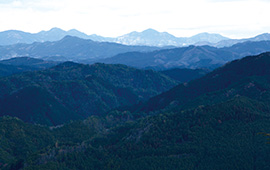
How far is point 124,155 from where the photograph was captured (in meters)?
142

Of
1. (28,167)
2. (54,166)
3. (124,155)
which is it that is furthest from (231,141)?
(28,167)

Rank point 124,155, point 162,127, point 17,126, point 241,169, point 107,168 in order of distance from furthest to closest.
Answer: point 17,126 → point 162,127 → point 124,155 → point 107,168 → point 241,169

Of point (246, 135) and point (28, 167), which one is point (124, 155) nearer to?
point (28, 167)

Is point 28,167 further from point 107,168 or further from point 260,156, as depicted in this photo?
point 260,156

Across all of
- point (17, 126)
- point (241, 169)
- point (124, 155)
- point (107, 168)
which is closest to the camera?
point (241, 169)

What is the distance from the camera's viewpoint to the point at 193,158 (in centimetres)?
13438

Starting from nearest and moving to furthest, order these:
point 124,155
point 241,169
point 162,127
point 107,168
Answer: point 241,169
point 107,168
point 124,155
point 162,127

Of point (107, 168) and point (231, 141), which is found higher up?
point (231, 141)

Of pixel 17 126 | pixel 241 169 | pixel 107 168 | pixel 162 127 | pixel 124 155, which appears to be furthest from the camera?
pixel 17 126

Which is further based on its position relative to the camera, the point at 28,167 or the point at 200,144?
the point at 200,144

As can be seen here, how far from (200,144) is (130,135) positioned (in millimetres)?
35537

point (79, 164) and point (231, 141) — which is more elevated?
point (231, 141)

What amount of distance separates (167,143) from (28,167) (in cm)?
5999

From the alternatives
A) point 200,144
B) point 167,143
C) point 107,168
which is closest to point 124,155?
point 107,168
